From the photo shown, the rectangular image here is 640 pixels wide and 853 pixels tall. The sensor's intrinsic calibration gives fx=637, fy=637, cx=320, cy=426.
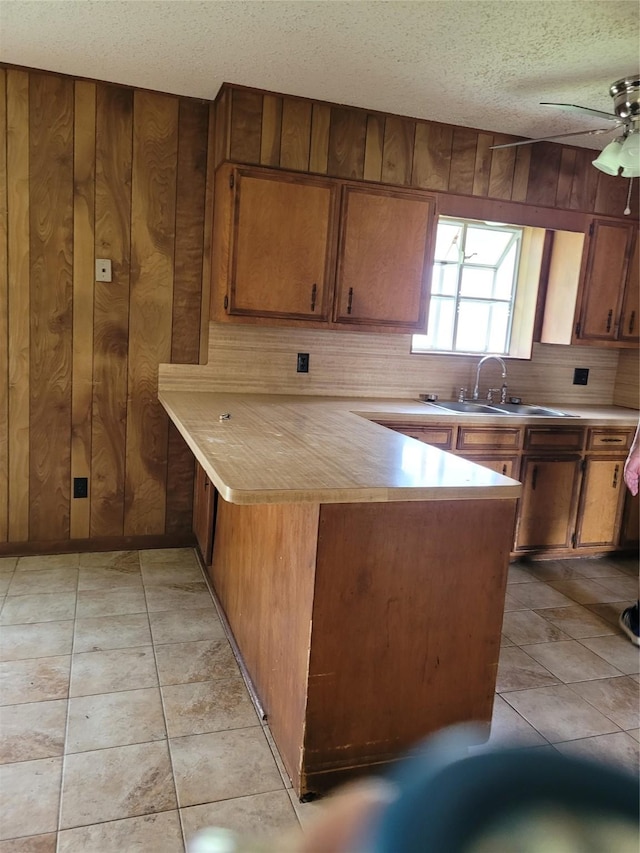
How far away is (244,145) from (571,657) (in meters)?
2.72

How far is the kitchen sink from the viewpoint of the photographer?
144 inches

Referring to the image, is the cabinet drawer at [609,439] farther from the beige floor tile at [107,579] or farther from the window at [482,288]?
the beige floor tile at [107,579]

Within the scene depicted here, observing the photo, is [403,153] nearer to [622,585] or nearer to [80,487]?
[80,487]

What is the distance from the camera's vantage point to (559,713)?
2219 millimetres

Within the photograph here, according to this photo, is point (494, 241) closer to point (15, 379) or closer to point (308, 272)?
point (308, 272)

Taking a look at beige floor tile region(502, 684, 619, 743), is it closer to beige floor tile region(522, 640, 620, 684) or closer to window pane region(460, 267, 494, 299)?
beige floor tile region(522, 640, 620, 684)

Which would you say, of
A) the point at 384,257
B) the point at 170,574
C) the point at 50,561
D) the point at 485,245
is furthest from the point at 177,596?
the point at 485,245

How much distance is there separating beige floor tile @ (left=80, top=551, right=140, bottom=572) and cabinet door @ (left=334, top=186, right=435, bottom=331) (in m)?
1.67

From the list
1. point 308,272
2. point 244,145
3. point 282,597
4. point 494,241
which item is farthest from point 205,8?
point 494,241

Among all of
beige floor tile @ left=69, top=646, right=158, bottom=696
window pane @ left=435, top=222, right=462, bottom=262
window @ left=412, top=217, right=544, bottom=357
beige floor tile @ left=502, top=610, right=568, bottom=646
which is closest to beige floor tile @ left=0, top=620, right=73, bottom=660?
beige floor tile @ left=69, top=646, right=158, bottom=696

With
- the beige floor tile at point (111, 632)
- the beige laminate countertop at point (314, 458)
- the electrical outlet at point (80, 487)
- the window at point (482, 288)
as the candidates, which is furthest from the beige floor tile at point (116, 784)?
the window at point (482, 288)

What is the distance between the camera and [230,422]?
8.11 ft

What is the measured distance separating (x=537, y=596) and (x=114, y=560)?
7.20 feet

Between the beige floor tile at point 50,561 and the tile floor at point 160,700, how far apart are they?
0.01m
